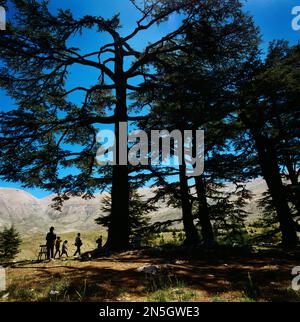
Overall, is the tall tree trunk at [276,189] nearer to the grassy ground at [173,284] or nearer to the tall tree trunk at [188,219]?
the tall tree trunk at [188,219]

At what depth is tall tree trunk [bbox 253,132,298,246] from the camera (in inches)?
448

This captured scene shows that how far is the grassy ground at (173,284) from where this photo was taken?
4.11 meters

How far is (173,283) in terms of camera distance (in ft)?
16.3

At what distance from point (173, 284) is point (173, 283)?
116 millimetres

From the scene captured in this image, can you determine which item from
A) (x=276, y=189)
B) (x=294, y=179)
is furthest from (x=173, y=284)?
(x=294, y=179)

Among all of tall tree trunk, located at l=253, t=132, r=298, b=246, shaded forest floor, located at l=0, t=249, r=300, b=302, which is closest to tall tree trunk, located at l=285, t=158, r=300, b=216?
tall tree trunk, located at l=253, t=132, r=298, b=246

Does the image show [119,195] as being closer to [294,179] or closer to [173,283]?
[173,283]

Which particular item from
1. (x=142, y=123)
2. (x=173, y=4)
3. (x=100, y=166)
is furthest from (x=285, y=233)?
(x=173, y=4)

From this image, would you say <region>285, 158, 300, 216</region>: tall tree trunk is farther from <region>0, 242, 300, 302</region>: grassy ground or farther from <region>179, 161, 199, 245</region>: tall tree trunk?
<region>0, 242, 300, 302</region>: grassy ground

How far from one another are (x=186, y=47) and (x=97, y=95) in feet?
23.0

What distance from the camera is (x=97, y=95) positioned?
53.3 ft

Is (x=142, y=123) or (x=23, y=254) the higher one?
(x=142, y=123)

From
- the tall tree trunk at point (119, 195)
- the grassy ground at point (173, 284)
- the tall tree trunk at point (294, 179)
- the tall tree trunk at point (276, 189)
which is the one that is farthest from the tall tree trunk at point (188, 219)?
the grassy ground at point (173, 284)

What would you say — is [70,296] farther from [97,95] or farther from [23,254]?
[23,254]
